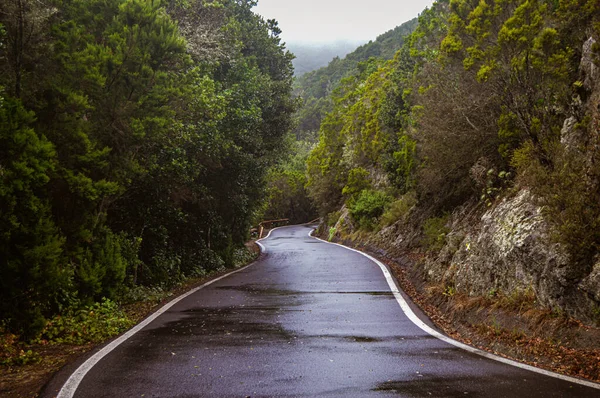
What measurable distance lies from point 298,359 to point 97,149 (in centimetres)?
531

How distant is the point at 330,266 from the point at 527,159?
355 inches

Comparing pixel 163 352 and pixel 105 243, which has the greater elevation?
pixel 105 243

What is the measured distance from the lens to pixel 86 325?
8219 millimetres

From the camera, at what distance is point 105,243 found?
9.64 metres

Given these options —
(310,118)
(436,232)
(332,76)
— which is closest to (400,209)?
(436,232)

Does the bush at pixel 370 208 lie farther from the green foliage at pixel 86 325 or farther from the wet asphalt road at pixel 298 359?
the green foliage at pixel 86 325

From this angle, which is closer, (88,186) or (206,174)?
(88,186)

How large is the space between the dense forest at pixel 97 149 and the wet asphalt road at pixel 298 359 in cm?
167

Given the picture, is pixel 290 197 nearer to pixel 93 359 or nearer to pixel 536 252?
pixel 536 252

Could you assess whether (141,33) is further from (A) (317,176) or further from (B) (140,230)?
(A) (317,176)

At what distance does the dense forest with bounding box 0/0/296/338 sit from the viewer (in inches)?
279

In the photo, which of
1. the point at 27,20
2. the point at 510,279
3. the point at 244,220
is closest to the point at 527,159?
the point at 510,279

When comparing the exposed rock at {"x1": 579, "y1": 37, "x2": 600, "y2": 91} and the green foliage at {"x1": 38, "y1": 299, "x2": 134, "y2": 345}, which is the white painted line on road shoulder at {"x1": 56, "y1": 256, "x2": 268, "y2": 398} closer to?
the green foliage at {"x1": 38, "y1": 299, "x2": 134, "y2": 345}

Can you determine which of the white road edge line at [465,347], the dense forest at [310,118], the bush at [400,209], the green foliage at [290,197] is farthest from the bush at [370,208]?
the green foliage at [290,197]
